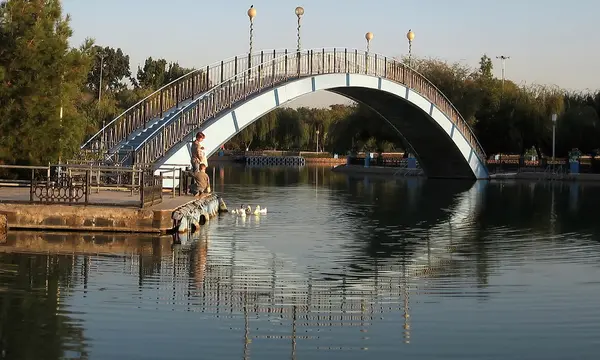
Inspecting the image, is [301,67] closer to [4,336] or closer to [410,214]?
[410,214]

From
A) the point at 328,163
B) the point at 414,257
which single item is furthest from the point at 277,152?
the point at 414,257

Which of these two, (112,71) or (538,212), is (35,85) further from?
(112,71)

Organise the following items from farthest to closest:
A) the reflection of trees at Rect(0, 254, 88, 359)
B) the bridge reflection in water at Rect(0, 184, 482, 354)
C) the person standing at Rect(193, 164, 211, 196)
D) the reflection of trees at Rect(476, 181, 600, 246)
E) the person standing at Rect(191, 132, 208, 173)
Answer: the person standing at Rect(193, 164, 211, 196)
the person standing at Rect(191, 132, 208, 173)
the reflection of trees at Rect(476, 181, 600, 246)
the bridge reflection in water at Rect(0, 184, 482, 354)
the reflection of trees at Rect(0, 254, 88, 359)

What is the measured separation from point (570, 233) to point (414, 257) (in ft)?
21.5

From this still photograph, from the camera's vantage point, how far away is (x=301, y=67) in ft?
114

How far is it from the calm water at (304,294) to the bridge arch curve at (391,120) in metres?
7.27

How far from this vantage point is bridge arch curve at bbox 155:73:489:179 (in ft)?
96.4

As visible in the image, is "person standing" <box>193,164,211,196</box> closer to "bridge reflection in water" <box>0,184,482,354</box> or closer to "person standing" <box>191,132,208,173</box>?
"person standing" <box>191,132,208,173</box>

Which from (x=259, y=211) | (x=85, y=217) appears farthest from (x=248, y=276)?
(x=259, y=211)

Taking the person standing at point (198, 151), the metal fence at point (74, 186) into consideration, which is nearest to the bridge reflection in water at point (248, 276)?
the metal fence at point (74, 186)

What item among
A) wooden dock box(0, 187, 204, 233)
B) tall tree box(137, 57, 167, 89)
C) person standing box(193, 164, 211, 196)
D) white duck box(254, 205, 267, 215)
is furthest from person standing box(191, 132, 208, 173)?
tall tree box(137, 57, 167, 89)

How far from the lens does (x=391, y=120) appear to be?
49.8 metres

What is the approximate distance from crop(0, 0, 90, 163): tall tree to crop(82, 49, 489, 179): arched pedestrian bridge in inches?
89.6

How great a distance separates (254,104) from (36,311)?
21.2 metres
